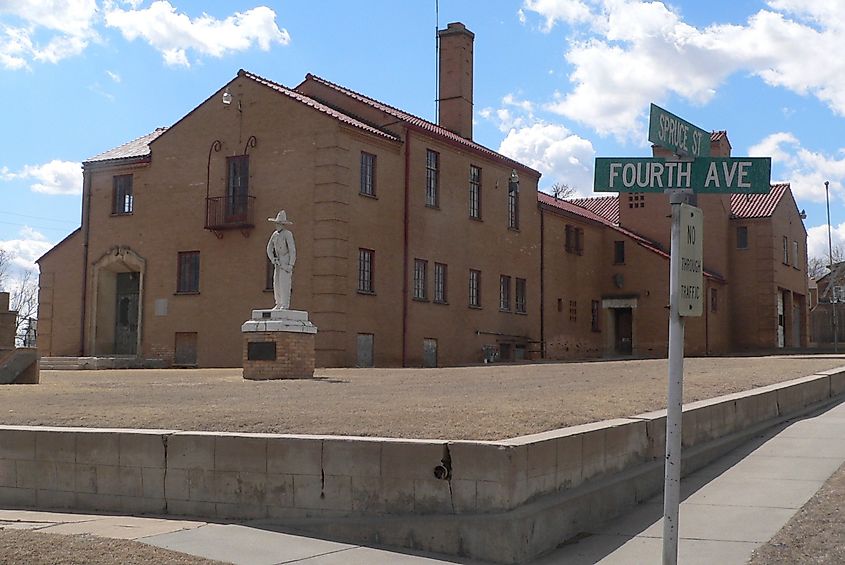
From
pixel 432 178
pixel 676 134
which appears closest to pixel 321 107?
pixel 432 178

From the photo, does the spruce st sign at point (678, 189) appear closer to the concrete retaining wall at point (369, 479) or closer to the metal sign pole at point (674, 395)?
the metal sign pole at point (674, 395)

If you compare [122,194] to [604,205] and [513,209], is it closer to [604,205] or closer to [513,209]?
[513,209]

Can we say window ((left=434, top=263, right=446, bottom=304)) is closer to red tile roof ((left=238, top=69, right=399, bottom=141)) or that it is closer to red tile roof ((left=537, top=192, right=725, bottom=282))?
red tile roof ((left=238, top=69, right=399, bottom=141))

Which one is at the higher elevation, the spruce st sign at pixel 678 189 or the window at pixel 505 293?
the window at pixel 505 293

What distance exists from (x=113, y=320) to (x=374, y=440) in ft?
89.2

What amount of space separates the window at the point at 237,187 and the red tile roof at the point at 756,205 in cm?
2669

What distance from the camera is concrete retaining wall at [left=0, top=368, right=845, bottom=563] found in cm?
744

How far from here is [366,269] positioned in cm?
2888

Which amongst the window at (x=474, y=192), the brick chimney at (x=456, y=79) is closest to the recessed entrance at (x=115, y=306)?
the window at (x=474, y=192)

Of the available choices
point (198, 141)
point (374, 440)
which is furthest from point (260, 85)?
point (374, 440)

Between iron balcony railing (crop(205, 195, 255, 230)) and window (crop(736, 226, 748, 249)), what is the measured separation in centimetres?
2674

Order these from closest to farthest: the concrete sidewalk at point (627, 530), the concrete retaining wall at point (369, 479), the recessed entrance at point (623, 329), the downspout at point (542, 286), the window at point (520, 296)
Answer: the concrete sidewalk at point (627, 530) → the concrete retaining wall at point (369, 479) → the window at point (520, 296) → the downspout at point (542, 286) → the recessed entrance at point (623, 329)

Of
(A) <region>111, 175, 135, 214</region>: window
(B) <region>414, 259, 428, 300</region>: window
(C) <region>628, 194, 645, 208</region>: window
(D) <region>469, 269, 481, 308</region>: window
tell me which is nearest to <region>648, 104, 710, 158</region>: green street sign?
(B) <region>414, 259, 428, 300</region>: window

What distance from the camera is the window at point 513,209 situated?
36500mm
